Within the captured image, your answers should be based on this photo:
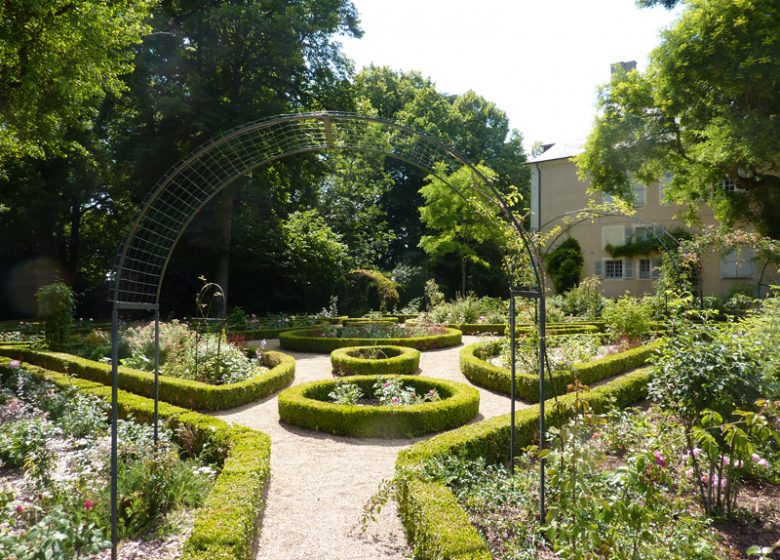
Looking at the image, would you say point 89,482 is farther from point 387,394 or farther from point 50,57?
point 50,57

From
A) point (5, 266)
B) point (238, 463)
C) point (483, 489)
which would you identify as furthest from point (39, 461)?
point (5, 266)

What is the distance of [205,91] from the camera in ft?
53.4

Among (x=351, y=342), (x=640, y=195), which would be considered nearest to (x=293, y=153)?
(x=351, y=342)

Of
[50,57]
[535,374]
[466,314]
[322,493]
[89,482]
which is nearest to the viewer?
[89,482]

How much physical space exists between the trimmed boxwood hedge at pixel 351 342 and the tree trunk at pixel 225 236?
5974 millimetres

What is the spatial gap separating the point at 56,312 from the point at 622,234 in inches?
880

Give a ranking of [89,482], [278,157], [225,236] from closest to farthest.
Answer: [89,482] < [278,157] < [225,236]

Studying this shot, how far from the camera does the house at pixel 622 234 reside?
2181 centimetres

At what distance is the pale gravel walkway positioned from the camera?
347 centimetres

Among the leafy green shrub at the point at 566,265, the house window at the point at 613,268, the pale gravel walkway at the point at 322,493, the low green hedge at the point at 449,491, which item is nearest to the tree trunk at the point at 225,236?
the pale gravel walkway at the point at 322,493

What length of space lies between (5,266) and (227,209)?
9768mm

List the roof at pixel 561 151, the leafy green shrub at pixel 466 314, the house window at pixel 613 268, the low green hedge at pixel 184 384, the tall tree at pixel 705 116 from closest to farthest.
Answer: the low green hedge at pixel 184 384 < the tall tree at pixel 705 116 < the leafy green shrub at pixel 466 314 < the house window at pixel 613 268 < the roof at pixel 561 151

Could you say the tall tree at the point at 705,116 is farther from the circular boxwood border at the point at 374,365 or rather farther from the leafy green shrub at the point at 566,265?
the circular boxwood border at the point at 374,365

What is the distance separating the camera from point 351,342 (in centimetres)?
1225
